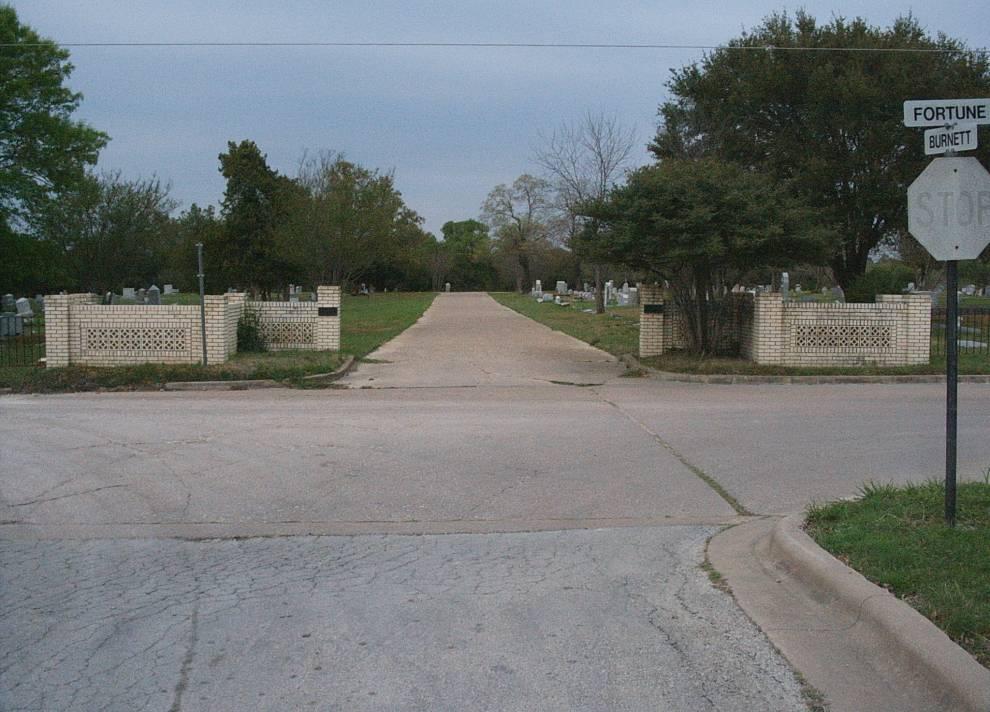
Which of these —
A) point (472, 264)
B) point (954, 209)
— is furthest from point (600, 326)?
point (472, 264)

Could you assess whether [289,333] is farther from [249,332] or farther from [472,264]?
[472,264]

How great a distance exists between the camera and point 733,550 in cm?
Answer: 680

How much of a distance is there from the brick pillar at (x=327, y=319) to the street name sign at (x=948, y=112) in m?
16.0

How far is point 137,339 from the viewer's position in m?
18.6

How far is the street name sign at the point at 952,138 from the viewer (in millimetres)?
6399

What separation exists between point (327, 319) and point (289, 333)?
98 centimetres

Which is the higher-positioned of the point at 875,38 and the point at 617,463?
the point at 875,38

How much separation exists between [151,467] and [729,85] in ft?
78.7

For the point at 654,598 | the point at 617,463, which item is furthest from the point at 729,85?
the point at 654,598

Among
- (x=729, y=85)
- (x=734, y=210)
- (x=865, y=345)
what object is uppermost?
(x=729, y=85)

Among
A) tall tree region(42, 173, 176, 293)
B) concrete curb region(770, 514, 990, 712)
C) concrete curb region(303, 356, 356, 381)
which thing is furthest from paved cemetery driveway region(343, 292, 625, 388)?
tall tree region(42, 173, 176, 293)

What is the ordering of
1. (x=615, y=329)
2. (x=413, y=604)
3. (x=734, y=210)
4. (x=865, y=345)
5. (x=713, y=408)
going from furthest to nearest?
(x=615, y=329) < (x=865, y=345) < (x=734, y=210) < (x=713, y=408) < (x=413, y=604)

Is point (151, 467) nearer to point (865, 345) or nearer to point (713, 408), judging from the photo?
point (713, 408)

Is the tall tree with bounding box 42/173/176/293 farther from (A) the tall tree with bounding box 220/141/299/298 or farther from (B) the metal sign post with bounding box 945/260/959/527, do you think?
(B) the metal sign post with bounding box 945/260/959/527
